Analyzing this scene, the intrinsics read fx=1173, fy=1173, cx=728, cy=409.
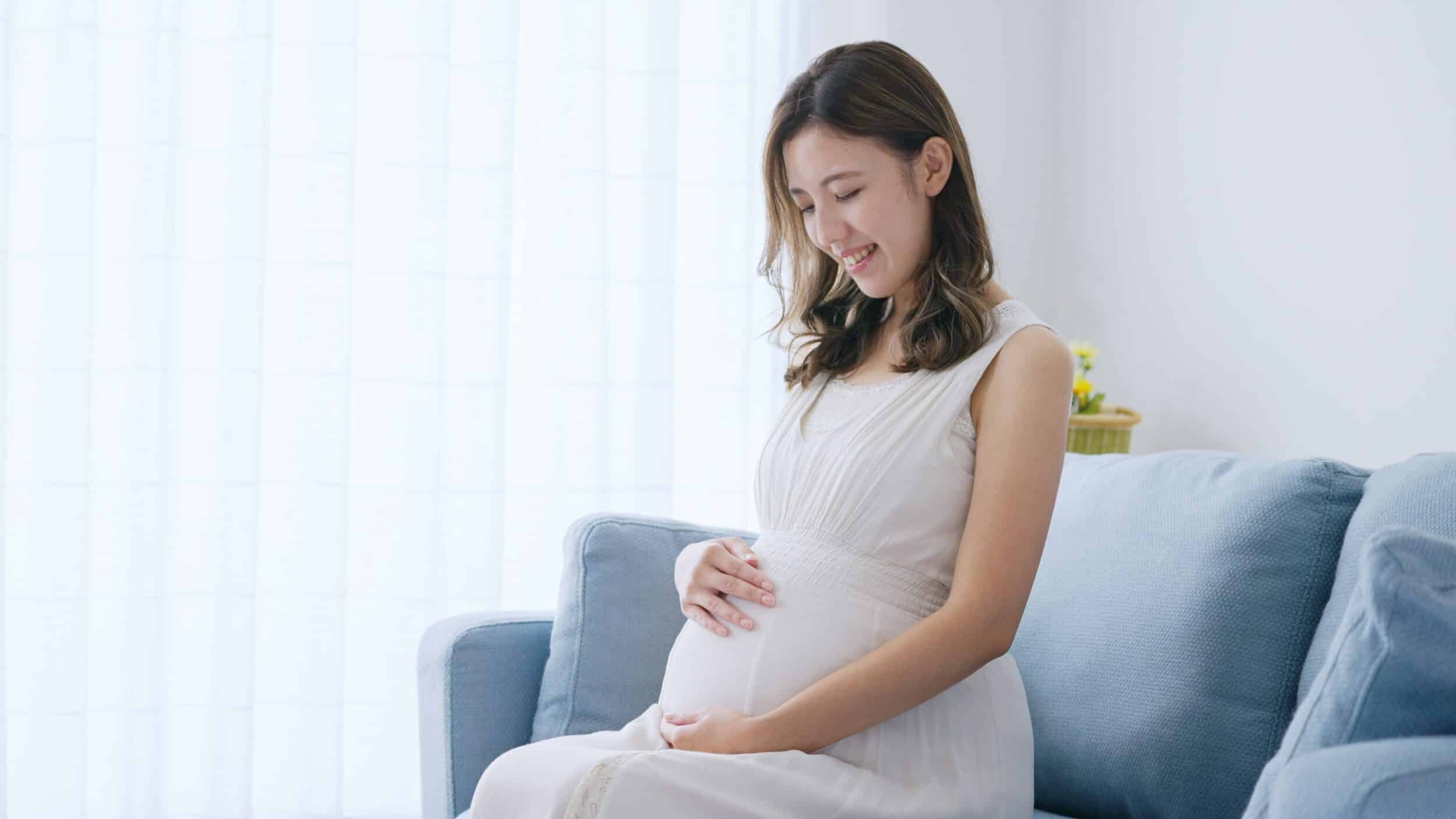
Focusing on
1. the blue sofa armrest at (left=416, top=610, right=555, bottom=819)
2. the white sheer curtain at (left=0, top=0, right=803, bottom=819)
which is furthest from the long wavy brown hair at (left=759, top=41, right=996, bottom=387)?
the white sheer curtain at (left=0, top=0, right=803, bottom=819)

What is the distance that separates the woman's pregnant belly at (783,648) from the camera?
3.86 feet

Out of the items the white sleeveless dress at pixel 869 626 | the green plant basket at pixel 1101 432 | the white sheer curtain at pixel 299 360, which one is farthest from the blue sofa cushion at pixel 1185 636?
the white sheer curtain at pixel 299 360

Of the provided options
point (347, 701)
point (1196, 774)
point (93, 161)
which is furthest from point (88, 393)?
point (1196, 774)

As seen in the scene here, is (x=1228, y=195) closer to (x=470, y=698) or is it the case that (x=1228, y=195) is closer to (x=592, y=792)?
(x=470, y=698)

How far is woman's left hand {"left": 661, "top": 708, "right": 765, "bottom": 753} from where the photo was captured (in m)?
1.10

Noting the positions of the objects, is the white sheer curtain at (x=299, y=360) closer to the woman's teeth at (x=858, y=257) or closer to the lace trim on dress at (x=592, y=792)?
the woman's teeth at (x=858, y=257)

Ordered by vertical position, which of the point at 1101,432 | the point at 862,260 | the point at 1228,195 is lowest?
the point at 1101,432

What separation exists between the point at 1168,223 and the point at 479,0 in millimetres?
1552

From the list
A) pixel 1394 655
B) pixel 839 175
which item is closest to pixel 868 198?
pixel 839 175

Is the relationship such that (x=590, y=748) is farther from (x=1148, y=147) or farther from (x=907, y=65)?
(x=1148, y=147)

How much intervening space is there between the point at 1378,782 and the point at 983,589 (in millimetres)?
471

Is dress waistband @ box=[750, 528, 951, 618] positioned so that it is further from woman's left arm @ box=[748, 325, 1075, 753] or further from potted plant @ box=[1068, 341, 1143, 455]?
potted plant @ box=[1068, 341, 1143, 455]

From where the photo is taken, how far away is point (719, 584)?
49.6 inches

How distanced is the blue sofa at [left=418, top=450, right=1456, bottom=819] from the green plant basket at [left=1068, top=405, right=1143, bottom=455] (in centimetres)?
85
